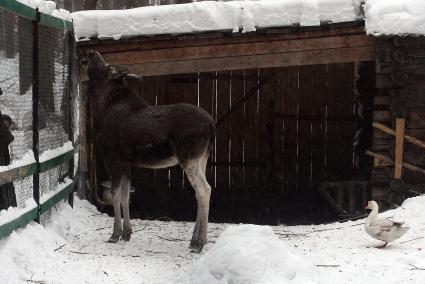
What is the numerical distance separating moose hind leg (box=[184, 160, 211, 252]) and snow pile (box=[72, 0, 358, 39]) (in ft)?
8.70

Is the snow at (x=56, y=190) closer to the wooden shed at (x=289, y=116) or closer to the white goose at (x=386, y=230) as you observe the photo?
the wooden shed at (x=289, y=116)

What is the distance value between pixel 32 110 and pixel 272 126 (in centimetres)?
A: 690

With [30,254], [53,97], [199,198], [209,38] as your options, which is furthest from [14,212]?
[209,38]

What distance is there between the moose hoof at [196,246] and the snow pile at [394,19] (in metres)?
4.01

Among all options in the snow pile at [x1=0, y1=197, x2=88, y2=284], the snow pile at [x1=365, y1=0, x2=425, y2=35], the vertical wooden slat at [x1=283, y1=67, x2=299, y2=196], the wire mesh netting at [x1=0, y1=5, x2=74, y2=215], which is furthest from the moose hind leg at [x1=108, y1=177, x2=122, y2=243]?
the vertical wooden slat at [x1=283, y1=67, x2=299, y2=196]

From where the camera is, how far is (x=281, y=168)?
43.5 feet

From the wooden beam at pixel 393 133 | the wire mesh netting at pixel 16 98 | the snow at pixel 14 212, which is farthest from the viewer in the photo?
the wooden beam at pixel 393 133

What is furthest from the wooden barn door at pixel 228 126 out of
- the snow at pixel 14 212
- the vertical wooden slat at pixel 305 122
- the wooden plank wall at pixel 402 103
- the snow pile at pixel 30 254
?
the snow at pixel 14 212

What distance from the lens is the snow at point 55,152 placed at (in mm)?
7324

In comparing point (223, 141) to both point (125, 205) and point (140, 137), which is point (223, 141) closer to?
point (125, 205)

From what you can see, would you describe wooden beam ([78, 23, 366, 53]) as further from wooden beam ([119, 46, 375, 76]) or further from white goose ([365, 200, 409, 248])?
white goose ([365, 200, 409, 248])

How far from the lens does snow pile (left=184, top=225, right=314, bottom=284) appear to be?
5.17 meters

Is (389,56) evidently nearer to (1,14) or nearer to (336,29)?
(336,29)

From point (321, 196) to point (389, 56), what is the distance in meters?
3.38
